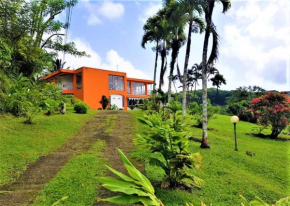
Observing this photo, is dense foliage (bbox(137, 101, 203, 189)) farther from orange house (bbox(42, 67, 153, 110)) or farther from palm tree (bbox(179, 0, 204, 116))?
orange house (bbox(42, 67, 153, 110))

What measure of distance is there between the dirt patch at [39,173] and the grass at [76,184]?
195 millimetres

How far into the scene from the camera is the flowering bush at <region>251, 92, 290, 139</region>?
1069 centimetres

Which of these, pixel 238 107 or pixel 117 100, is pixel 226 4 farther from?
pixel 117 100

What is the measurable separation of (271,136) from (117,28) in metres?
9.90

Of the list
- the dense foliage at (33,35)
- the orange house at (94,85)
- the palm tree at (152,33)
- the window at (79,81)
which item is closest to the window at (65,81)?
the orange house at (94,85)

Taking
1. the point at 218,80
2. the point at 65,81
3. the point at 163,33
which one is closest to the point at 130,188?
the point at 163,33

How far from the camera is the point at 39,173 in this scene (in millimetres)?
4707

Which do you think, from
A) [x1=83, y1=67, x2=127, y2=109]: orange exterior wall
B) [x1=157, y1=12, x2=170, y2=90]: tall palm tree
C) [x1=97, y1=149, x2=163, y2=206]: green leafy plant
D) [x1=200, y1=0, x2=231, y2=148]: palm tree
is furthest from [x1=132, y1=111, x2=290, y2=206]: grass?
[x1=83, y1=67, x2=127, y2=109]: orange exterior wall

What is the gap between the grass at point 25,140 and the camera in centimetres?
501

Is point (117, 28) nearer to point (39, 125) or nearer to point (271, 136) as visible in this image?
point (39, 125)

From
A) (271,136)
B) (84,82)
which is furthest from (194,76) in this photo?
(271,136)

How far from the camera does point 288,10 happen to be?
161 inches

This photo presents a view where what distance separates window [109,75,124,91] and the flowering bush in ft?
54.8

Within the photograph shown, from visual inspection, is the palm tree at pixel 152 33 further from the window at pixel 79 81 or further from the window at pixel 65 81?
the window at pixel 65 81
